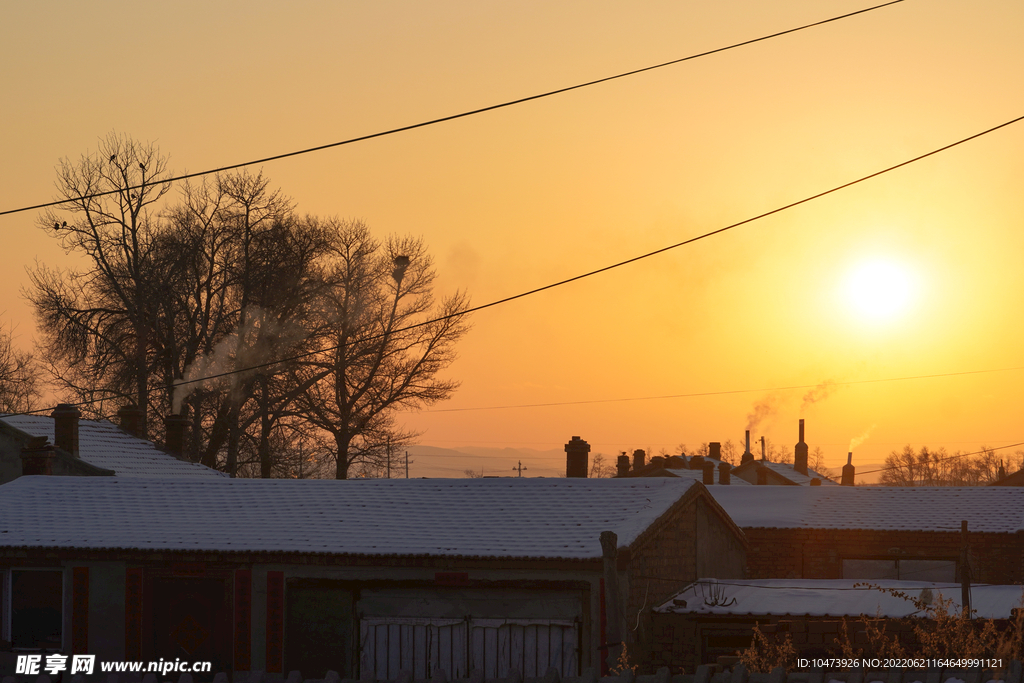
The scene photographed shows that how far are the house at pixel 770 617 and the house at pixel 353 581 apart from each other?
706 mm

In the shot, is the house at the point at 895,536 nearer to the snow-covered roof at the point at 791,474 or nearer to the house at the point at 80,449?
the house at the point at 80,449

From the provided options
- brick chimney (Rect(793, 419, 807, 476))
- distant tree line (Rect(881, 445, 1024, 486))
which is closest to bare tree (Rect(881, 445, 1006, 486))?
distant tree line (Rect(881, 445, 1024, 486))

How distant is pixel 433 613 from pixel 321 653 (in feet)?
6.75

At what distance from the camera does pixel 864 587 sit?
19484 mm

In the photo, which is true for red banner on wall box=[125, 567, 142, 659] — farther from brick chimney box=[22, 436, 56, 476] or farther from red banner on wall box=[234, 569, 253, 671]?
brick chimney box=[22, 436, 56, 476]

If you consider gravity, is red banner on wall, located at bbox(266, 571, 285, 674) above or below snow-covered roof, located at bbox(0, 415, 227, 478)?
below

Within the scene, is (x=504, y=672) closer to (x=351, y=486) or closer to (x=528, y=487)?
(x=528, y=487)

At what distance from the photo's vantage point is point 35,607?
17938 mm

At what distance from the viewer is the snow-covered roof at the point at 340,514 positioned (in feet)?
55.8

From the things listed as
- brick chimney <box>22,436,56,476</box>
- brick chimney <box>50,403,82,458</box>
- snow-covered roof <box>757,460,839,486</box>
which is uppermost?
brick chimney <box>50,403,82,458</box>

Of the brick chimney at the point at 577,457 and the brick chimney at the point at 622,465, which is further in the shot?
the brick chimney at the point at 622,465

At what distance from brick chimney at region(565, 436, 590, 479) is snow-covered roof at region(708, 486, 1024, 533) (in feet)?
19.2

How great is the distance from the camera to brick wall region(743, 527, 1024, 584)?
26.6 meters

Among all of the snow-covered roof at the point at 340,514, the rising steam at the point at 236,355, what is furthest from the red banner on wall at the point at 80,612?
the rising steam at the point at 236,355
